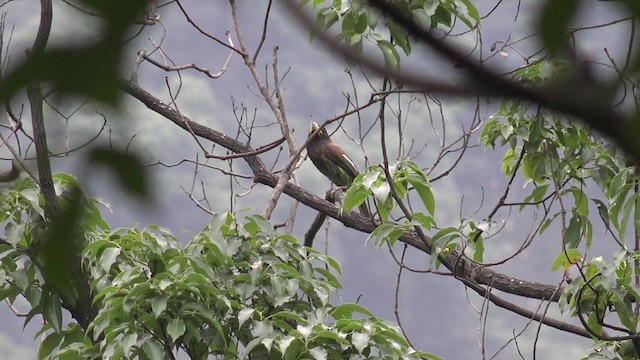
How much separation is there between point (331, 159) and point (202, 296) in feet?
6.85

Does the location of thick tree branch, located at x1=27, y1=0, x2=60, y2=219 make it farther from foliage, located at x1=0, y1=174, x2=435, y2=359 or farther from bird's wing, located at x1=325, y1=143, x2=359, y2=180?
bird's wing, located at x1=325, y1=143, x2=359, y2=180

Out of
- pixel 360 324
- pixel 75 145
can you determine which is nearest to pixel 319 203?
pixel 360 324

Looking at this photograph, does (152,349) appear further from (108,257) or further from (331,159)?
(331,159)

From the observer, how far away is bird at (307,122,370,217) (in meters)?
4.54

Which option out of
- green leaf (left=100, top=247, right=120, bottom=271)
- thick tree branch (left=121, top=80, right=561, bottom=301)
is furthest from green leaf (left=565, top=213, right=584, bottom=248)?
green leaf (left=100, top=247, right=120, bottom=271)

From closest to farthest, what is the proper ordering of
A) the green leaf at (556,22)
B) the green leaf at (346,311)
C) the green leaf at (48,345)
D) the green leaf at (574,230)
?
the green leaf at (556,22), the green leaf at (346,311), the green leaf at (48,345), the green leaf at (574,230)

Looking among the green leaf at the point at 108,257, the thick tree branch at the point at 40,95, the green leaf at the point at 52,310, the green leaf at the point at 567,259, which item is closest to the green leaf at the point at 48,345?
the green leaf at the point at 52,310

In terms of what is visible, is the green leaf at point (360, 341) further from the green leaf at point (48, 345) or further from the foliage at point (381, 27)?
the green leaf at point (48, 345)

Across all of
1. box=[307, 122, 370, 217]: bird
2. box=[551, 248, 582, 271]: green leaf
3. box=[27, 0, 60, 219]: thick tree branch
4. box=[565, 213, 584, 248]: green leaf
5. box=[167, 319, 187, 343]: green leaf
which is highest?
box=[307, 122, 370, 217]: bird

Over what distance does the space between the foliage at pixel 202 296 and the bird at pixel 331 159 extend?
5.61 ft

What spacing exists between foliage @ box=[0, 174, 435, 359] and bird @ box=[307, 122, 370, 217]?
1.71 m

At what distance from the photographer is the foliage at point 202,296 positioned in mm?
2408

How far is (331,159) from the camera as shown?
455cm

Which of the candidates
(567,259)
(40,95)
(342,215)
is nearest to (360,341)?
(567,259)
